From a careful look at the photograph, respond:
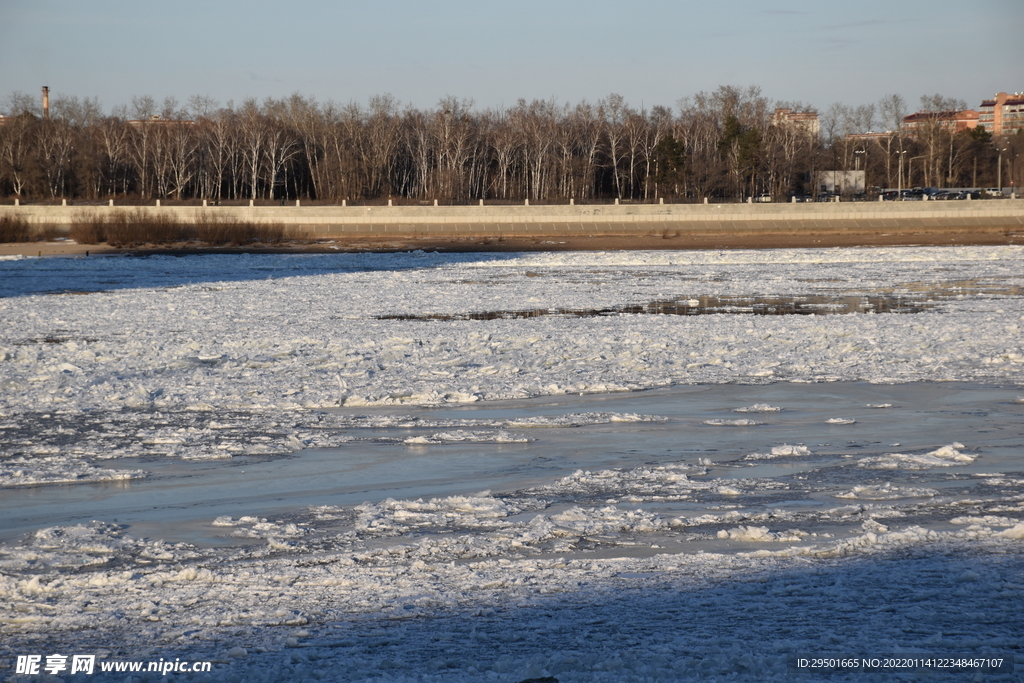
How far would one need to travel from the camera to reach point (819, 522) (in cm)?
521

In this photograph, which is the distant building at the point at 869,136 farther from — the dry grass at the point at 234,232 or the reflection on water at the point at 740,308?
the reflection on water at the point at 740,308

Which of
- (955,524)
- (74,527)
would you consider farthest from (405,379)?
(955,524)

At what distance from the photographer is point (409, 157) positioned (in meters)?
81.4

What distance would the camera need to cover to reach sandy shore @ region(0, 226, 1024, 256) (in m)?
41.0

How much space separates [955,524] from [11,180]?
80345mm

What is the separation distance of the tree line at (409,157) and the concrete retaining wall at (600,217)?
52.7ft

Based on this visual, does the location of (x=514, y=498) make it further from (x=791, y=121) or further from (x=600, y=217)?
(x=791, y=121)

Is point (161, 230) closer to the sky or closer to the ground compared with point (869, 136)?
closer to the ground

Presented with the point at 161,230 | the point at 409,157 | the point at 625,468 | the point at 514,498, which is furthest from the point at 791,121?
the point at 514,498

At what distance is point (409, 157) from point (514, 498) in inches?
3060

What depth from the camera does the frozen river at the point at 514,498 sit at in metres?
3.83

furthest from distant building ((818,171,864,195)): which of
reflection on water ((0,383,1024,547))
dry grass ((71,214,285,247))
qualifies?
reflection on water ((0,383,1024,547))

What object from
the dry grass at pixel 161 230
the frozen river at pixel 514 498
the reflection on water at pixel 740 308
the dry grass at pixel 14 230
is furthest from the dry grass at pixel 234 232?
the frozen river at pixel 514 498

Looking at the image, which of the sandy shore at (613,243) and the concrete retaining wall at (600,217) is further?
the concrete retaining wall at (600,217)
